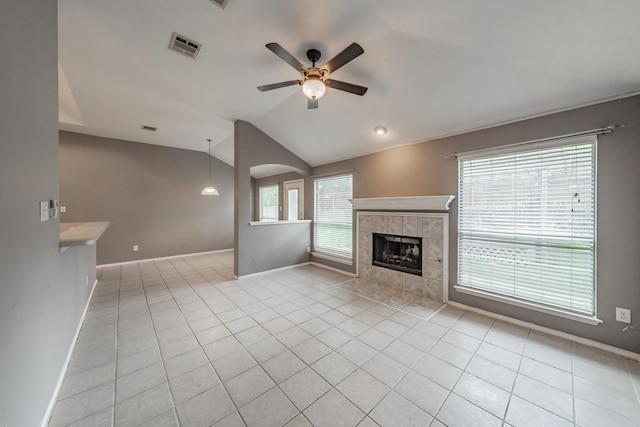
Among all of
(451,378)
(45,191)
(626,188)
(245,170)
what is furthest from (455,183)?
(45,191)

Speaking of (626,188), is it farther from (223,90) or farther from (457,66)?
(223,90)

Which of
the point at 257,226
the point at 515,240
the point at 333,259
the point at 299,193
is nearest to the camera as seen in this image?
the point at 515,240

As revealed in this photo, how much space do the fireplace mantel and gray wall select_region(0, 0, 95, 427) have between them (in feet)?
12.4

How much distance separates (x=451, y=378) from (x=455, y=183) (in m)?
2.38

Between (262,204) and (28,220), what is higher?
(262,204)

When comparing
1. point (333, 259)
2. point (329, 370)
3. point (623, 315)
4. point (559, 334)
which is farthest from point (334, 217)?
point (623, 315)

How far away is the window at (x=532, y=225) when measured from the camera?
238 cm

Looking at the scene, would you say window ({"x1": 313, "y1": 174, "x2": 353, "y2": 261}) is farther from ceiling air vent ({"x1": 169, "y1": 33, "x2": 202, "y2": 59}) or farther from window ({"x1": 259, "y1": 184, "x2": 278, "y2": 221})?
ceiling air vent ({"x1": 169, "y1": 33, "x2": 202, "y2": 59})

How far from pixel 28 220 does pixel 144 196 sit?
206 inches

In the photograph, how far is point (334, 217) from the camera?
512 centimetres

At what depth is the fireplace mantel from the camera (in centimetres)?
326

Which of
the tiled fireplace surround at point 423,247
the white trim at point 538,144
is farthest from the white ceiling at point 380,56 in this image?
the tiled fireplace surround at point 423,247

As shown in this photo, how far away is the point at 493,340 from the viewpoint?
2.42m

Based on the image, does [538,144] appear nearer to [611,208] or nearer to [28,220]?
[611,208]
